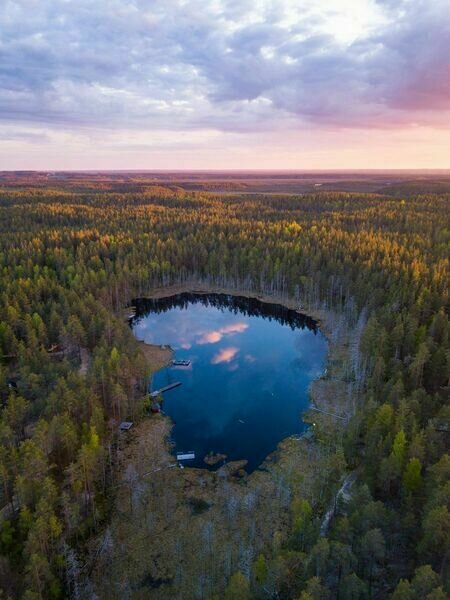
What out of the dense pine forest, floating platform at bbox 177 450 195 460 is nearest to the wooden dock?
the dense pine forest

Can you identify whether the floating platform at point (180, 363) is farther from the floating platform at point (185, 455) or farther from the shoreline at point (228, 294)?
the shoreline at point (228, 294)

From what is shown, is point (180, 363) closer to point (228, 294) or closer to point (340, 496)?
point (228, 294)

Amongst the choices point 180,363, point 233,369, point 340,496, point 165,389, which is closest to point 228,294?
point 233,369

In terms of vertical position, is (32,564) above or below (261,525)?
above

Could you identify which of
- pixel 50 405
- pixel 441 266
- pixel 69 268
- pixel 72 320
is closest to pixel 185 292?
pixel 69 268

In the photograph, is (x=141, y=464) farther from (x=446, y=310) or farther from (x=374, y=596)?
(x=446, y=310)

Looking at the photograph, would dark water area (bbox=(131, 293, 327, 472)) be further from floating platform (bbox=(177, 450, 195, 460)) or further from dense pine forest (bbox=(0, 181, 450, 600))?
dense pine forest (bbox=(0, 181, 450, 600))

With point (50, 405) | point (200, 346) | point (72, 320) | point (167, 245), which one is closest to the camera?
point (50, 405)
